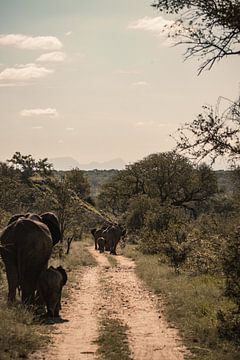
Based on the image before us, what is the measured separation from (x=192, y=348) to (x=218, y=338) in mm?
656

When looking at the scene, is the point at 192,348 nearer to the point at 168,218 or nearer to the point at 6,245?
the point at 6,245

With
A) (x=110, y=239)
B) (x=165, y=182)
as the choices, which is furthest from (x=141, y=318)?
(x=165, y=182)

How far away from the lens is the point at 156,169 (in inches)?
2215

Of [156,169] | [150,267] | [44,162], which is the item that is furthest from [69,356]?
[44,162]

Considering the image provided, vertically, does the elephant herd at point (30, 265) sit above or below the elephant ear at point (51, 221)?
below

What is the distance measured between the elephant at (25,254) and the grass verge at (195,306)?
13.3ft

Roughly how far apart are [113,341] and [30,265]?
369 cm

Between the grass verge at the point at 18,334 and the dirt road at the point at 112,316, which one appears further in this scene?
the dirt road at the point at 112,316

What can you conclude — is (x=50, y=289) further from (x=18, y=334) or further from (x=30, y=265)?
(x=18, y=334)

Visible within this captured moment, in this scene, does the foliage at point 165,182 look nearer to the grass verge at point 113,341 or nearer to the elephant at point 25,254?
the elephant at point 25,254

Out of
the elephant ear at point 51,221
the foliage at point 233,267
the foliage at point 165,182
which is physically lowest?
the foliage at point 233,267

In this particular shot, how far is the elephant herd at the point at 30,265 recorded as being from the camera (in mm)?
14086

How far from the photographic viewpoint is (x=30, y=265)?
14.1 meters

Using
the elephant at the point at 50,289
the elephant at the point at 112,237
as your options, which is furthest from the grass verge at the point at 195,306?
the elephant at the point at 112,237
